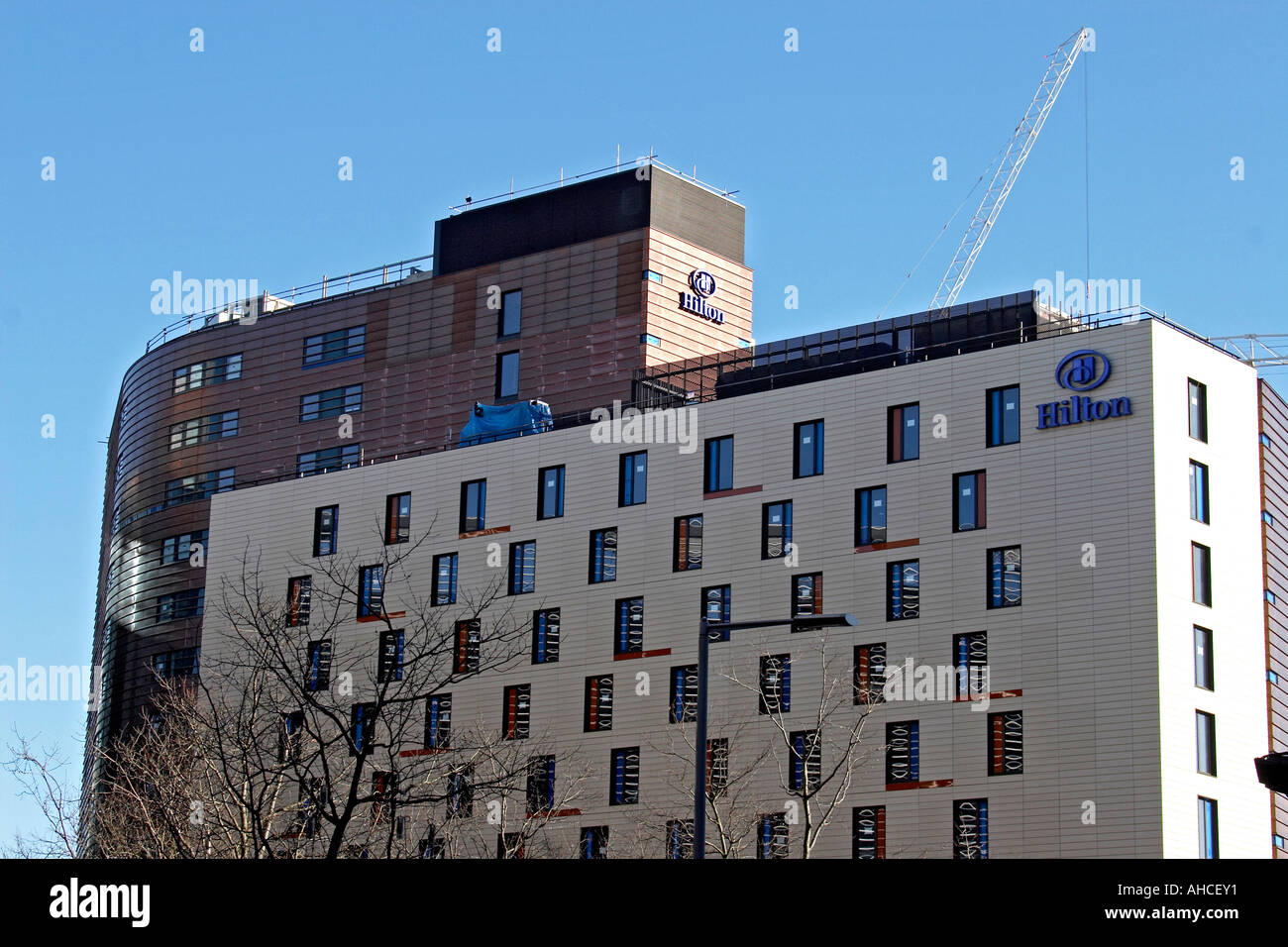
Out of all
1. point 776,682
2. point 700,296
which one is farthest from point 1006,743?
point 700,296

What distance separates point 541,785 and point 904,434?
2008cm

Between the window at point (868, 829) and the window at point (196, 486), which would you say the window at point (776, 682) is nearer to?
the window at point (868, 829)

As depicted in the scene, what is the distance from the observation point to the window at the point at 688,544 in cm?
7850

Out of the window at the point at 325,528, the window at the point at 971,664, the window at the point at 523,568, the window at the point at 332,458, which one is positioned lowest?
the window at the point at 971,664

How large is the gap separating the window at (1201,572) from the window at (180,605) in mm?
54610

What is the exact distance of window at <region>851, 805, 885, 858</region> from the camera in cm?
7100

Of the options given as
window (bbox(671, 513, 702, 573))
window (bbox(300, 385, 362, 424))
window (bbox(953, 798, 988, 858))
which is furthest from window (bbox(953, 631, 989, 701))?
window (bbox(300, 385, 362, 424))

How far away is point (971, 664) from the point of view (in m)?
70.6

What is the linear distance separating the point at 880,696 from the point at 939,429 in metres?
10.3

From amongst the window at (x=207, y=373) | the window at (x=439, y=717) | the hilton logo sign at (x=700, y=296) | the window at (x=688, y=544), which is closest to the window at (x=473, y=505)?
the window at (x=439, y=717)

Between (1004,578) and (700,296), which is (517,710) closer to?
(1004,578)

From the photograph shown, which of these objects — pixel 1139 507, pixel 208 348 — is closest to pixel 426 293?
pixel 208 348

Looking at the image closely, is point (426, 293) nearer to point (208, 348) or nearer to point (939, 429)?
point (208, 348)

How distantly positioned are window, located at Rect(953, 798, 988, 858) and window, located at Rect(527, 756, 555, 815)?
652 inches
